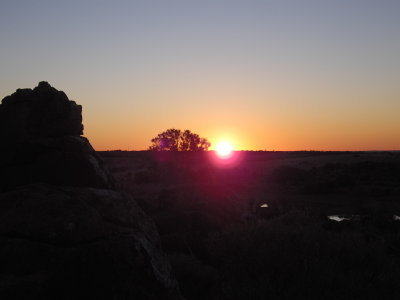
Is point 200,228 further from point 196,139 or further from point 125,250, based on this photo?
point 196,139

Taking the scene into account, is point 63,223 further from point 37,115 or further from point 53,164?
point 37,115

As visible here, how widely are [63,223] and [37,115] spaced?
3325 mm

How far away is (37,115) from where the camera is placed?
859 cm

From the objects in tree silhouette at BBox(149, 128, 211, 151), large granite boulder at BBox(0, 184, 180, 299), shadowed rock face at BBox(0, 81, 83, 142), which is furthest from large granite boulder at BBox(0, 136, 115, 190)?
tree silhouette at BBox(149, 128, 211, 151)

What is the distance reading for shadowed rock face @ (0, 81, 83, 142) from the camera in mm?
8398

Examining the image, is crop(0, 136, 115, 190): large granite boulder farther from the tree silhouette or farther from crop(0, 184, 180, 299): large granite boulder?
the tree silhouette

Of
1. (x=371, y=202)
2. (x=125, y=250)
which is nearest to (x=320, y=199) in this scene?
(x=371, y=202)

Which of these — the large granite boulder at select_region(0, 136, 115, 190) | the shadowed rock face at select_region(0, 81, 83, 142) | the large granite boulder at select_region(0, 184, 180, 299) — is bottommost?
the large granite boulder at select_region(0, 184, 180, 299)

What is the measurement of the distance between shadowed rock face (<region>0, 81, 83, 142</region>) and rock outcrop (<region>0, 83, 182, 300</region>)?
2 cm

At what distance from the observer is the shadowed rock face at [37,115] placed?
331 inches

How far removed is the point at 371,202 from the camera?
2770cm

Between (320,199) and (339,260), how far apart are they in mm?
21832

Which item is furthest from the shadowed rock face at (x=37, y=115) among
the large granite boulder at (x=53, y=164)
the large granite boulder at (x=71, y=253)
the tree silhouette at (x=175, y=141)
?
the tree silhouette at (x=175, y=141)

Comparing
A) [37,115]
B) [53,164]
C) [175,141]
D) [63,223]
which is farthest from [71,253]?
[175,141]
